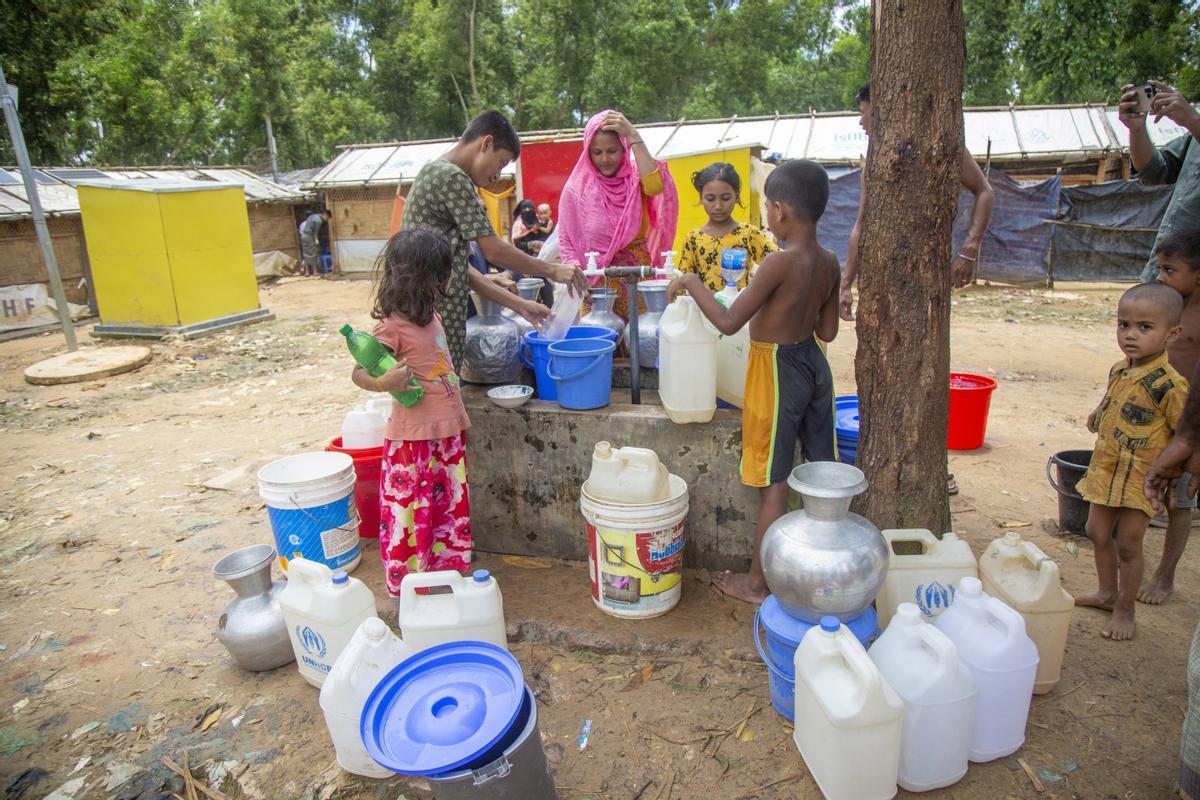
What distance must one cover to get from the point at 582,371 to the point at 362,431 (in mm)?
1383

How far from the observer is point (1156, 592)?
297 centimetres

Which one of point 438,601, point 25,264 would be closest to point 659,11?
point 25,264

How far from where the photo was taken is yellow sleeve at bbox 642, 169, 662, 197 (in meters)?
4.04

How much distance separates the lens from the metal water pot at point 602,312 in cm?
365

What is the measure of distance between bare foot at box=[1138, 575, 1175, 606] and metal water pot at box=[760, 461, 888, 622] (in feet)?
5.27

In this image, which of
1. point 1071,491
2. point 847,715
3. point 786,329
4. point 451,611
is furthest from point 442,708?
point 1071,491

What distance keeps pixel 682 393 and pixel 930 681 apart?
1.44m

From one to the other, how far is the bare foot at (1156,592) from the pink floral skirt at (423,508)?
2993 mm

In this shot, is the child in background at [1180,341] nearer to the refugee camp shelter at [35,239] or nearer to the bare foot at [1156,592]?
the bare foot at [1156,592]

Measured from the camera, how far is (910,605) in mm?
2080

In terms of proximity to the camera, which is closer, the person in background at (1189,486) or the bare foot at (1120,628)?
the person in background at (1189,486)

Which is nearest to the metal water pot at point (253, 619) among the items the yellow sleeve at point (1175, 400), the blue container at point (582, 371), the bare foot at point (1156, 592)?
the blue container at point (582, 371)

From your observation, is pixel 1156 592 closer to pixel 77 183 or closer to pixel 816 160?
pixel 77 183

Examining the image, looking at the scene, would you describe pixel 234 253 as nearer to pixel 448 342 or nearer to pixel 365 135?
pixel 448 342
